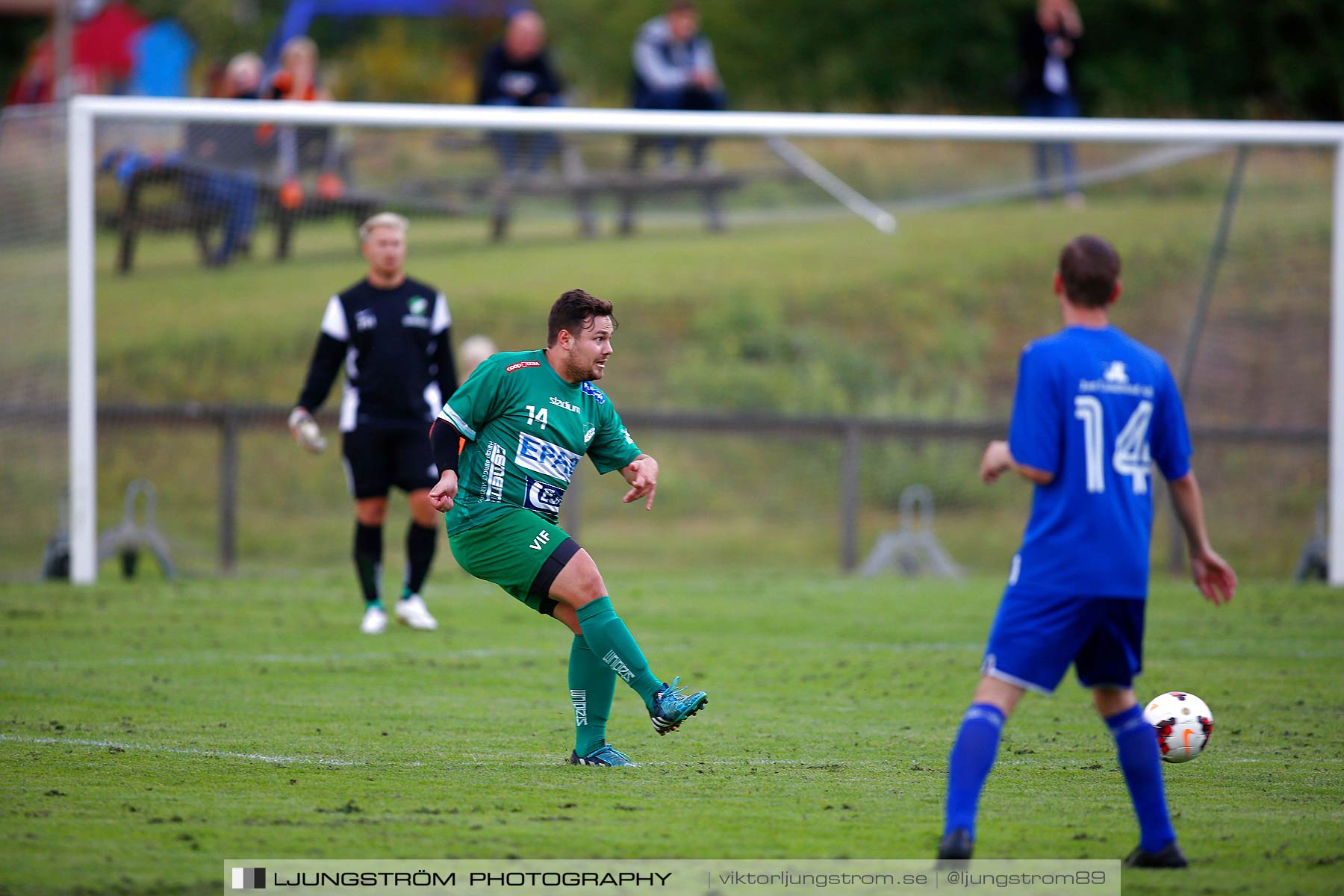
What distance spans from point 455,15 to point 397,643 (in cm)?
2810

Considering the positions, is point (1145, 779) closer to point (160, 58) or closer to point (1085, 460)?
point (1085, 460)

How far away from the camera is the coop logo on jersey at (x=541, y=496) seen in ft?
19.9

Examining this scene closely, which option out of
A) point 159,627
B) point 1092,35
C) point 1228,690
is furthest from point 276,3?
point 1228,690

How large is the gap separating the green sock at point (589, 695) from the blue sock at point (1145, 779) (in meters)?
2.11

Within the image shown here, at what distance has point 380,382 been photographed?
31.7 feet

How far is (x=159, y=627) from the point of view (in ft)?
32.2

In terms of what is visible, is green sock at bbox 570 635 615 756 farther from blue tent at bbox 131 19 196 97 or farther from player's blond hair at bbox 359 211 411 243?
blue tent at bbox 131 19 196 97

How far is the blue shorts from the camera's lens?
4582 mm

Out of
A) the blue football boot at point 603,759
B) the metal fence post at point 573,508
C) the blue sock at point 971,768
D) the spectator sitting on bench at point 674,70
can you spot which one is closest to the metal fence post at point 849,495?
the metal fence post at point 573,508

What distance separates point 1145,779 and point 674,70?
12.7 m

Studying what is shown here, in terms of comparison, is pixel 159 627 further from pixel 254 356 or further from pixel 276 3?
pixel 276 3

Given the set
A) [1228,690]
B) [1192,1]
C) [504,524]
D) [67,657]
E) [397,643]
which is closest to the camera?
[504,524]

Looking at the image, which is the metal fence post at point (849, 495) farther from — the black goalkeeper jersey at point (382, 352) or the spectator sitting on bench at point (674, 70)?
the black goalkeeper jersey at point (382, 352)

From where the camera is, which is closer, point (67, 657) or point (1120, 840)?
point (1120, 840)
